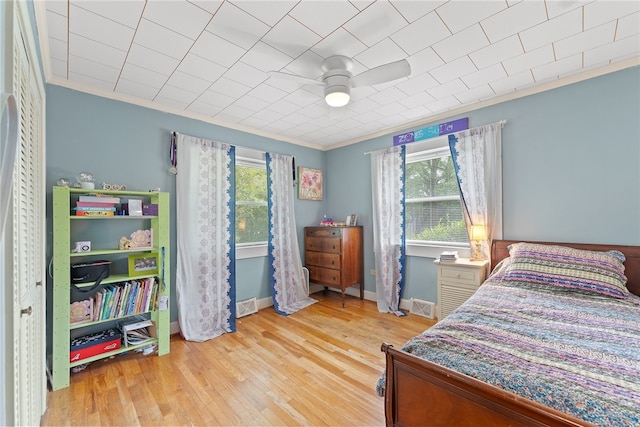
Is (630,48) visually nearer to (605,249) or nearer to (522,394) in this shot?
(605,249)

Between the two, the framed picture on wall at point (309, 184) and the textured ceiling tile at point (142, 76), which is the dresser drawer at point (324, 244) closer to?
the framed picture on wall at point (309, 184)

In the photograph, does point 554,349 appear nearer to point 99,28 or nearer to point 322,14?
point 322,14

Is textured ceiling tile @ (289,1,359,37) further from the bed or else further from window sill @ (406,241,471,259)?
window sill @ (406,241,471,259)

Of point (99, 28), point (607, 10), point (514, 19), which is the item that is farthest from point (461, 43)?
point (99, 28)

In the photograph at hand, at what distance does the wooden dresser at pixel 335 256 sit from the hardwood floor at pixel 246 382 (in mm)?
842

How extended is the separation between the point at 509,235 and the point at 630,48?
1691 millimetres

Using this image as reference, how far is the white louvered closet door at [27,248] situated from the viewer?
1.10 m

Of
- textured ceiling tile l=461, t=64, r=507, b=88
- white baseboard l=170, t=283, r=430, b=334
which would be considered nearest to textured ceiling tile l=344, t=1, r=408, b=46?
textured ceiling tile l=461, t=64, r=507, b=88

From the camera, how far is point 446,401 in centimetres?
113

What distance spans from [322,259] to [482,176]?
7.44 ft

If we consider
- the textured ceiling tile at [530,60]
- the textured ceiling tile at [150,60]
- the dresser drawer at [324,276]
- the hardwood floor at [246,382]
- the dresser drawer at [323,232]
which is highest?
the textured ceiling tile at [530,60]

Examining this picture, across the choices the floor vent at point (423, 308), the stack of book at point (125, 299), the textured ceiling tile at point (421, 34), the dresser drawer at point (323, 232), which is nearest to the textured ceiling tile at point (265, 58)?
the textured ceiling tile at point (421, 34)

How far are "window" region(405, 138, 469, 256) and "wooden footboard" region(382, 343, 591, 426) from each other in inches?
92.0

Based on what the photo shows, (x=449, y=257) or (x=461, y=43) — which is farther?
(x=449, y=257)
